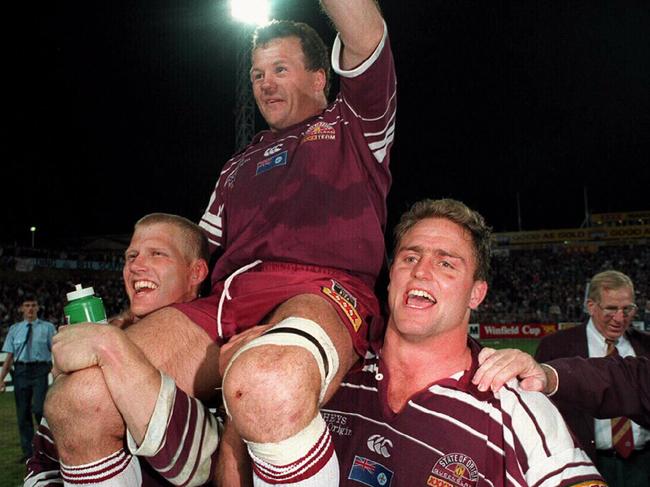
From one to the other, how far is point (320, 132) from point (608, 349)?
134 inches

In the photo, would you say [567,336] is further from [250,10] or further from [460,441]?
[250,10]

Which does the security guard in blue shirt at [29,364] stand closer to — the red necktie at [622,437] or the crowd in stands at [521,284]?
the red necktie at [622,437]

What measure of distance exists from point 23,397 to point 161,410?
23.5ft

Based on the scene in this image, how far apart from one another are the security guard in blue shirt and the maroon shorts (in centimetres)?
618

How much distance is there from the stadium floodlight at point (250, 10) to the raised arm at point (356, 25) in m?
7.15

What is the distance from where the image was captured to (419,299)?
2760 mm

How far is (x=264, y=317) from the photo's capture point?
2.66m

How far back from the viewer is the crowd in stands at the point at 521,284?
2612 centimetres

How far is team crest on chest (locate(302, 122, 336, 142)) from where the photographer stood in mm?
2879

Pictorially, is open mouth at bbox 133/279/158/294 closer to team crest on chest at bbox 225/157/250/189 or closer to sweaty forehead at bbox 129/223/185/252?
sweaty forehead at bbox 129/223/185/252

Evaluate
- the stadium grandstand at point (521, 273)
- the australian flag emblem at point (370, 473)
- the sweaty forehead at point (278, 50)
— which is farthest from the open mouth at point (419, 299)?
the stadium grandstand at point (521, 273)

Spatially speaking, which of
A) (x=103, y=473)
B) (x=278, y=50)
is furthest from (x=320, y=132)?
(x=103, y=473)

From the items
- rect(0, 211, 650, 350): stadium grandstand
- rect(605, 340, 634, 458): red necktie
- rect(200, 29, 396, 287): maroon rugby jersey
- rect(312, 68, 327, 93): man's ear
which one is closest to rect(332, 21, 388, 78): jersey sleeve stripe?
rect(200, 29, 396, 287): maroon rugby jersey

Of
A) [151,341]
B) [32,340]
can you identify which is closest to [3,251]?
[32,340]
